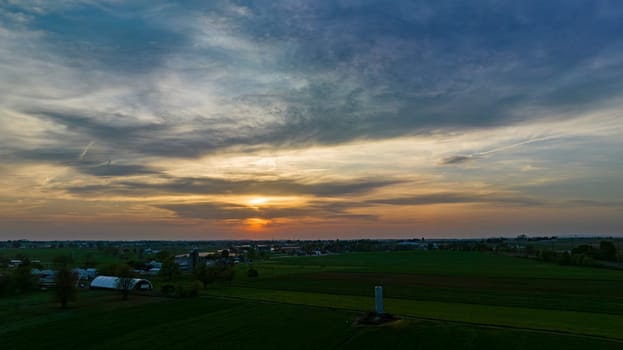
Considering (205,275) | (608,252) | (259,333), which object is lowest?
(259,333)

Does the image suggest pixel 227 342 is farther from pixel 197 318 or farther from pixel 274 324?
pixel 197 318

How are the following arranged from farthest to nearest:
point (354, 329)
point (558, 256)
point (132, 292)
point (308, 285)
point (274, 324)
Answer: point (558, 256), point (308, 285), point (132, 292), point (274, 324), point (354, 329)

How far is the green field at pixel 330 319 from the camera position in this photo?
37.1 metres

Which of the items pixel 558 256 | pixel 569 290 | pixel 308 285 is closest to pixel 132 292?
pixel 308 285

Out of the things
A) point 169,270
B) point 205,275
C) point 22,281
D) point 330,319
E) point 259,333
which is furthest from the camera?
point 169,270

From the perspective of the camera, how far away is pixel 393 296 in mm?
Result: 64500

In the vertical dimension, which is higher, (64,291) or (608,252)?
(64,291)

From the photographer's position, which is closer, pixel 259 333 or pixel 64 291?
pixel 259 333

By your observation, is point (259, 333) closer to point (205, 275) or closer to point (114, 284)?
point (205, 275)

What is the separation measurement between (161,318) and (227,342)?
1583cm

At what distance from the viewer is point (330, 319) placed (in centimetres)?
4666

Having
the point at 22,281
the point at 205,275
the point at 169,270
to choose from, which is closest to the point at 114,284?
the point at 22,281

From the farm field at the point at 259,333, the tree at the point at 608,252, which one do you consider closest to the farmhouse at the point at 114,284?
the farm field at the point at 259,333

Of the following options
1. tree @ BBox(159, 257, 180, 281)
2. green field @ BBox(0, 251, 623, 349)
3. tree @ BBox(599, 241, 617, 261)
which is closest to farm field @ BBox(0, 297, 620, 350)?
green field @ BBox(0, 251, 623, 349)
